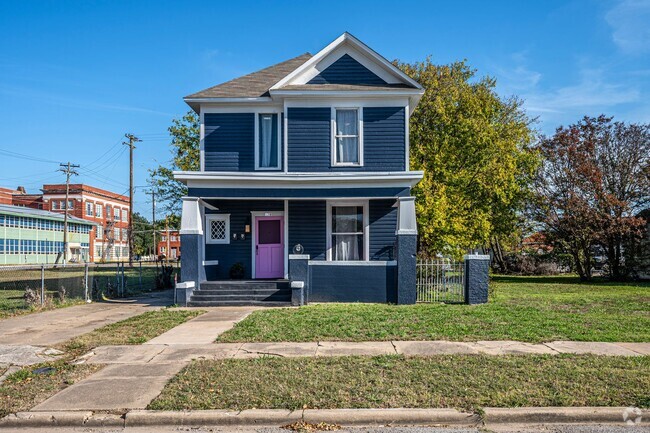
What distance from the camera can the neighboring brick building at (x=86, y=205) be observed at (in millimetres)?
73500

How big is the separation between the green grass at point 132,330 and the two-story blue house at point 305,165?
2.56 m

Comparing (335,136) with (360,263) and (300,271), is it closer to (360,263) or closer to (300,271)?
(360,263)

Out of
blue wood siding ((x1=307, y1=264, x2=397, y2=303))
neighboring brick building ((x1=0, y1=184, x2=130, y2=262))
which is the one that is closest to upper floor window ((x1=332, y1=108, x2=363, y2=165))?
blue wood siding ((x1=307, y1=264, x2=397, y2=303))

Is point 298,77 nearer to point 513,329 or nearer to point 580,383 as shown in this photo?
point 513,329

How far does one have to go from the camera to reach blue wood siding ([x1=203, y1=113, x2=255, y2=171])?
16.9 m

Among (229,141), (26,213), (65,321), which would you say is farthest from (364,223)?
(26,213)

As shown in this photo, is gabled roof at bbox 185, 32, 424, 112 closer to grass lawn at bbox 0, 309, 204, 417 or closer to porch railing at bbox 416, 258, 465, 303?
porch railing at bbox 416, 258, 465, 303

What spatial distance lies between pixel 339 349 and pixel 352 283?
6.33m

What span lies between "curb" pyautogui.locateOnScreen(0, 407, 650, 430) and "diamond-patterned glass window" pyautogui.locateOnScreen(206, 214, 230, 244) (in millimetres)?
11538

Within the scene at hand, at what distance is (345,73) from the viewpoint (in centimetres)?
1691

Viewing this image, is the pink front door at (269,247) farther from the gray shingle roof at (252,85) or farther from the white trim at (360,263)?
the gray shingle roof at (252,85)

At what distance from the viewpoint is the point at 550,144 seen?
27.2 metres

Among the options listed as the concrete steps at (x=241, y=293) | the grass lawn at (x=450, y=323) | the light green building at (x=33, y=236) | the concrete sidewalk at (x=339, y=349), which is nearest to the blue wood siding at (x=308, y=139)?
Result: the concrete steps at (x=241, y=293)

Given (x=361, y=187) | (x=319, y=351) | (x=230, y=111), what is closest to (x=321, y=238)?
(x=361, y=187)
